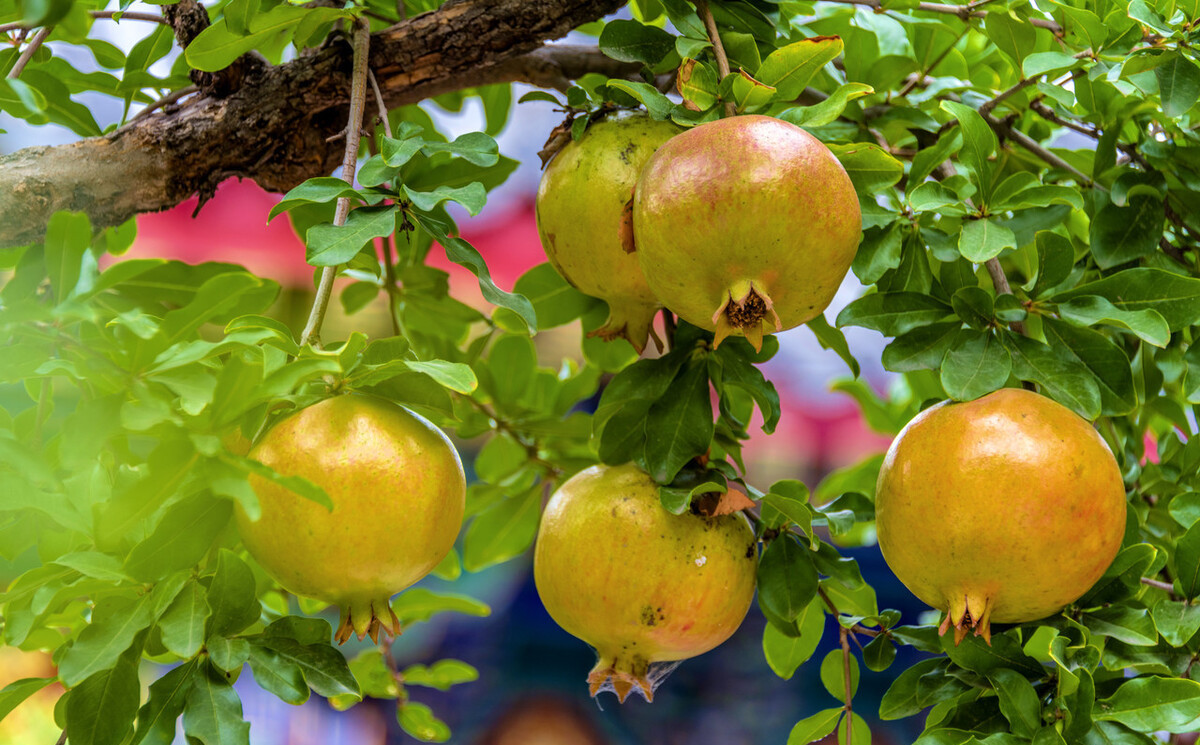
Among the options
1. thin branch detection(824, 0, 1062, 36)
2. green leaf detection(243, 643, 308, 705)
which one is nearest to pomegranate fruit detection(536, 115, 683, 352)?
thin branch detection(824, 0, 1062, 36)

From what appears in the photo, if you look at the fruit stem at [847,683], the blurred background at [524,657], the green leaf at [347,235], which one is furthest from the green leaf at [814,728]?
the blurred background at [524,657]

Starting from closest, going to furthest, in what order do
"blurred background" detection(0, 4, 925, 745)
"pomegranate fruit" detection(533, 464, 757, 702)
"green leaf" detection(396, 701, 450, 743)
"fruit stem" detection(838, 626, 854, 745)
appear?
"pomegranate fruit" detection(533, 464, 757, 702) → "fruit stem" detection(838, 626, 854, 745) → "green leaf" detection(396, 701, 450, 743) → "blurred background" detection(0, 4, 925, 745)

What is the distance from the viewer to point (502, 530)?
107 cm

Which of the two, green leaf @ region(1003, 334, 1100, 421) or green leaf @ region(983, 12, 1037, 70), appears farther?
green leaf @ region(983, 12, 1037, 70)

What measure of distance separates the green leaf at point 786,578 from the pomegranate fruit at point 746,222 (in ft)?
0.74

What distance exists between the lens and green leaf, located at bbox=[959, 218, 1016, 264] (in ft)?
2.18

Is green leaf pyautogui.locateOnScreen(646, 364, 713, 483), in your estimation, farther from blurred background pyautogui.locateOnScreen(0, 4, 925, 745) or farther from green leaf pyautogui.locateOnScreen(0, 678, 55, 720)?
blurred background pyautogui.locateOnScreen(0, 4, 925, 745)

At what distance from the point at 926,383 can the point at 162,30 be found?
810mm

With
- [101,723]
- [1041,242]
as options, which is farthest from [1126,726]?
[101,723]

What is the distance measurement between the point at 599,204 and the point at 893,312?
222 mm

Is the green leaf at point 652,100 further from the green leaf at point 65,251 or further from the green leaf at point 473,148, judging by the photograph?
the green leaf at point 65,251

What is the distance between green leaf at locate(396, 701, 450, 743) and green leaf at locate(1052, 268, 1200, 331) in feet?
2.44

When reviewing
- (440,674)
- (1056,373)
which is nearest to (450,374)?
(1056,373)

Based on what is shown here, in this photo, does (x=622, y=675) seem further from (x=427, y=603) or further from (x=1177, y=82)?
(x=1177, y=82)
